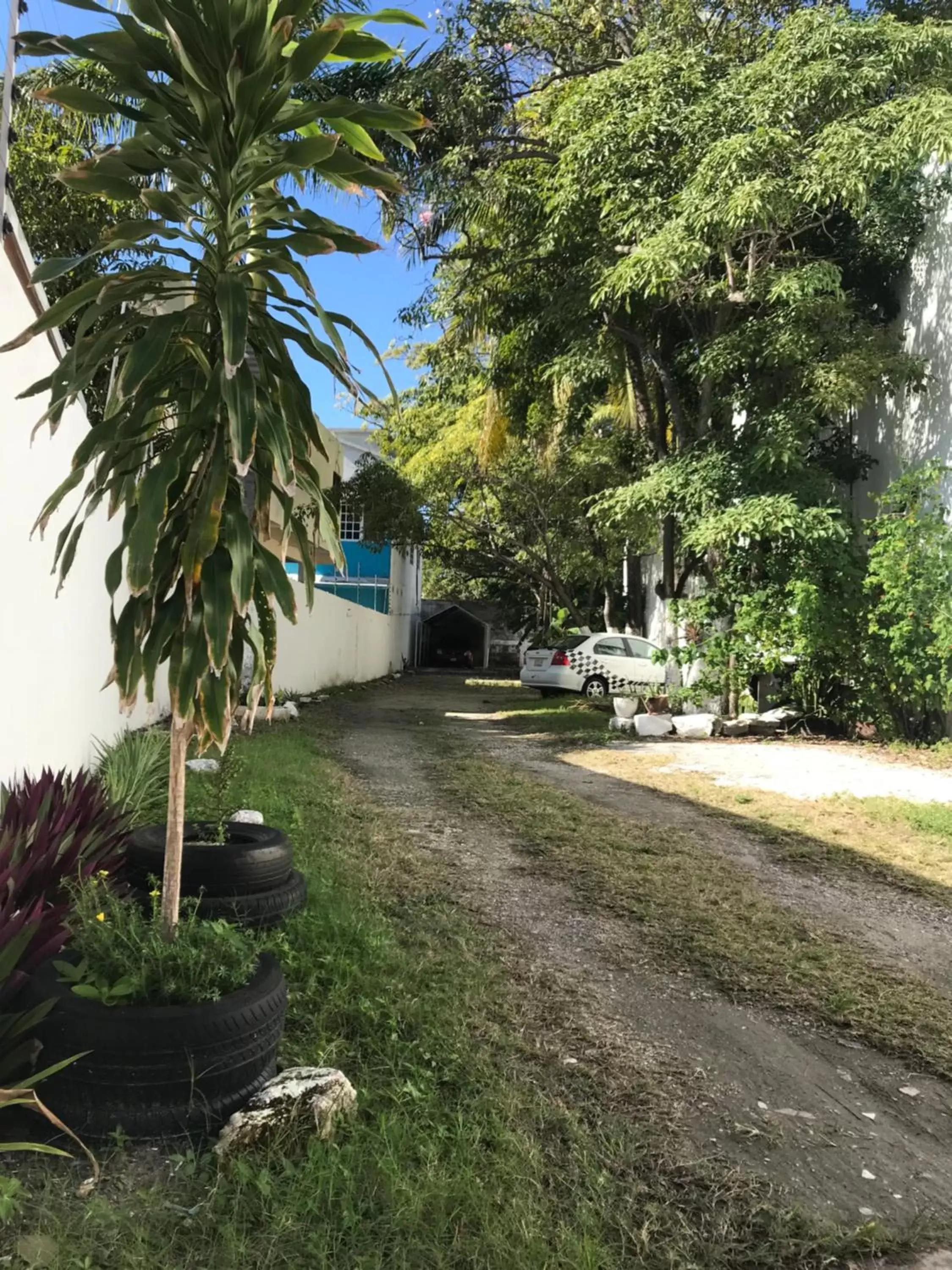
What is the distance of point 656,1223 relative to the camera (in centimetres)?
202

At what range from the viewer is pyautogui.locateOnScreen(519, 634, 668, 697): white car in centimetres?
1614

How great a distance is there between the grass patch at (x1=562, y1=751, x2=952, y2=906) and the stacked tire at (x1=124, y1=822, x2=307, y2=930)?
3449 mm

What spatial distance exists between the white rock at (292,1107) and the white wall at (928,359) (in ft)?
32.1

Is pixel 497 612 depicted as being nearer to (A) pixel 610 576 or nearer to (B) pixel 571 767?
(A) pixel 610 576

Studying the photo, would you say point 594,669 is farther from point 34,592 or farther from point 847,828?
point 34,592

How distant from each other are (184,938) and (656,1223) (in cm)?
142

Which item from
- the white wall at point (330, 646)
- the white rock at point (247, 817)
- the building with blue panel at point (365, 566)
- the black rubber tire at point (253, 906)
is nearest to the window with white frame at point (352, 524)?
the building with blue panel at point (365, 566)

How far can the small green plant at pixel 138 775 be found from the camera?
4.82 m

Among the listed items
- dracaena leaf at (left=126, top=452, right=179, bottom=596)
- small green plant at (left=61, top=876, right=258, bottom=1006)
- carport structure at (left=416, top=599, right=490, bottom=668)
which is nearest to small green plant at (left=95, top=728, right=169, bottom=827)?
small green plant at (left=61, top=876, right=258, bottom=1006)

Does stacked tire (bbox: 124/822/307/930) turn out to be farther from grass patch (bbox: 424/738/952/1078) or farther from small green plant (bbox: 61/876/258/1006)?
grass patch (bbox: 424/738/952/1078)

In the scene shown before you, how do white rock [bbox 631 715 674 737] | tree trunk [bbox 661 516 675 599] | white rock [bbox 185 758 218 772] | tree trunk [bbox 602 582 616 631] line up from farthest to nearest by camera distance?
tree trunk [bbox 602 582 616 631]
tree trunk [bbox 661 516 675 599]
white rock [bbox 631 715 674 737]
white rock [bbox 185 758 218 772]

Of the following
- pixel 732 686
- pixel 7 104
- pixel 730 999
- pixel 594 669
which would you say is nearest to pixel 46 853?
pixel 730 999

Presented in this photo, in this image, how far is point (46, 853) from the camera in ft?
9.48

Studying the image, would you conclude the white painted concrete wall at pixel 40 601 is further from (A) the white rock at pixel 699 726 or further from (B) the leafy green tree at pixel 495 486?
(B) the leafy green tree at pixel 495 486
